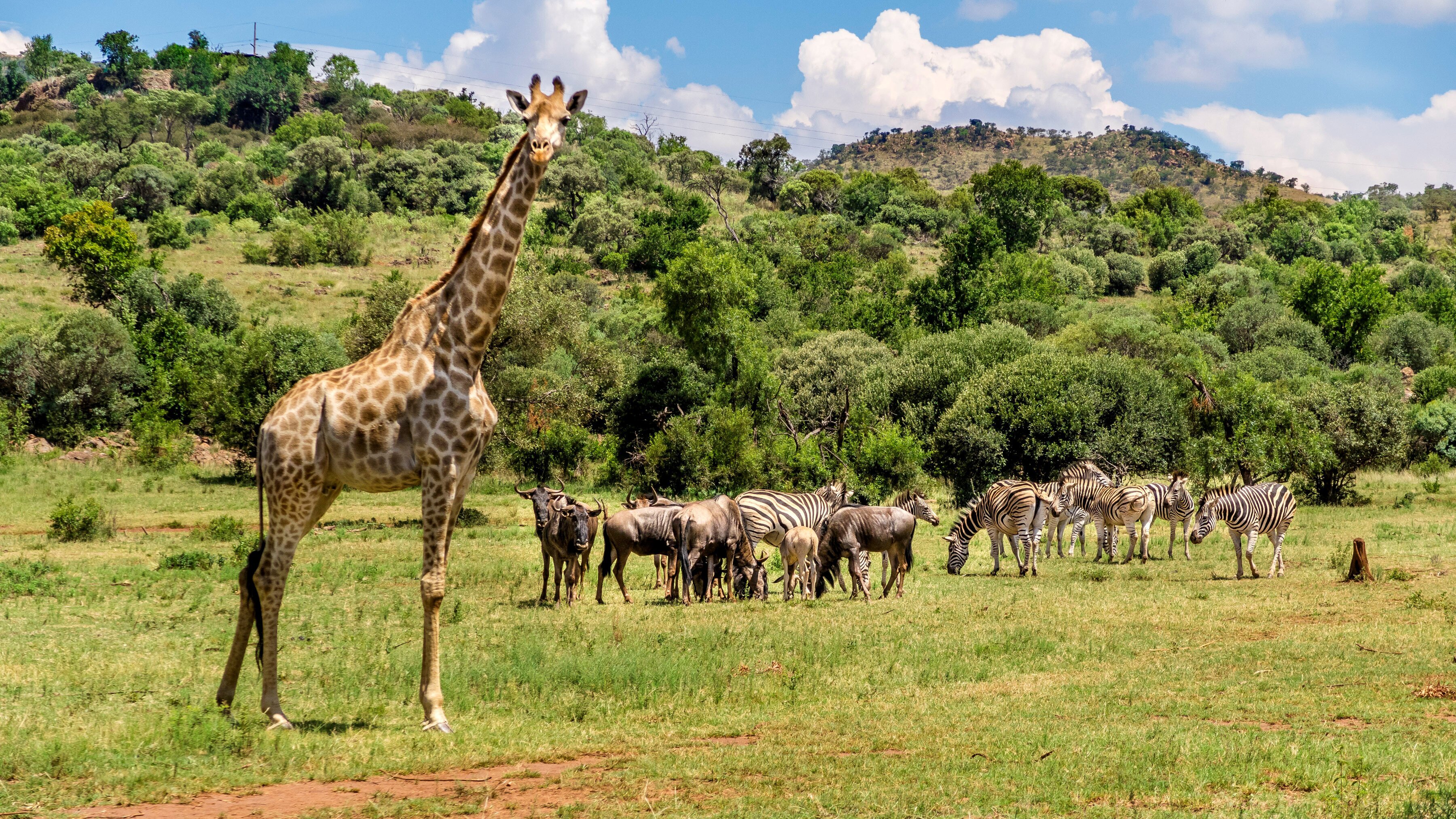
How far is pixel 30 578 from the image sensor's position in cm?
1741

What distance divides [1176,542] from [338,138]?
3290 inches

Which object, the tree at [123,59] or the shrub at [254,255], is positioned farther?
the tree at [123,59]

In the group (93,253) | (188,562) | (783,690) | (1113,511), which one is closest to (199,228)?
(93,253)

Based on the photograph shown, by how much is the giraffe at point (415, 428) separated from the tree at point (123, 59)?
149 meters

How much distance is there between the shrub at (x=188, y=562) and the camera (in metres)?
19.5

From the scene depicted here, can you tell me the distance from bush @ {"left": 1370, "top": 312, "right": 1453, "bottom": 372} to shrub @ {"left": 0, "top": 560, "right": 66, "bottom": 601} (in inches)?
2526

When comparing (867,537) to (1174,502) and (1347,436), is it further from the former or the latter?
(1347,436)

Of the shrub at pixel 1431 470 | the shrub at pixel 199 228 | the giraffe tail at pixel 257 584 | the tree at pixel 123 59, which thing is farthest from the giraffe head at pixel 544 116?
the tree at pixel 123 59

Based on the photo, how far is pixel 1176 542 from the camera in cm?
2792

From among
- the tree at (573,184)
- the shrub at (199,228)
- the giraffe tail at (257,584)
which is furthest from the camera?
the tree at (573,184)

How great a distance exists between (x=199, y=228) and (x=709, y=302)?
44.6 meters

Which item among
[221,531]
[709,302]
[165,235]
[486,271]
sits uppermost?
[165,235]

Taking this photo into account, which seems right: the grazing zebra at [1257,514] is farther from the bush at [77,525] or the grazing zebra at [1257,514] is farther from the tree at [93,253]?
the tree at [93,253]

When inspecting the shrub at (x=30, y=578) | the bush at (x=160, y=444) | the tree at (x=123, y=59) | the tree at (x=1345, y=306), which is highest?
the tree at (x=123, y=59)
